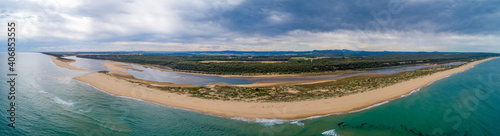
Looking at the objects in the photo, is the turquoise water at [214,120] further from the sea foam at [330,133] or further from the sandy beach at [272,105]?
the sandy beach at [272,105]

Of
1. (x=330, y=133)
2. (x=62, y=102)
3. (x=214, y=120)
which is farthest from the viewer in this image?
(x=62, y=102)

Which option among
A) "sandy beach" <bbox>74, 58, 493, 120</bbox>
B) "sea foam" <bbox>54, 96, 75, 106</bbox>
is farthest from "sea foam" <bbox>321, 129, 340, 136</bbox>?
"sea foam" <bbox>54, 96, 75, 106</bbox>

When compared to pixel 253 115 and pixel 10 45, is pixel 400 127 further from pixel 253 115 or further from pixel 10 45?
pixel 10 45

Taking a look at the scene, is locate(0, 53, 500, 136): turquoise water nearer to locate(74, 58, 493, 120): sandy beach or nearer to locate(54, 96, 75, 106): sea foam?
locate(54, 96, 75, 106): sea foam

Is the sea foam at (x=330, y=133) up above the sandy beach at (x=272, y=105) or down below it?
below

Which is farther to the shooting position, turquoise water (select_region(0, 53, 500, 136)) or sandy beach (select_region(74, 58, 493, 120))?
sandy beach (select_region(74, 58, 493, 120))

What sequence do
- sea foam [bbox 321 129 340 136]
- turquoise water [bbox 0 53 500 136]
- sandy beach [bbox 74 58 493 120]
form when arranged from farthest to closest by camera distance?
1. sandy beach [bbox 74 58 493 120]
2. turquoise water [bbox 0 53 500 136]
3. sea foam [bbox 321 129 340 136]

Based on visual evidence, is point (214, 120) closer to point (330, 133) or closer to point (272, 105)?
point (272, 105)

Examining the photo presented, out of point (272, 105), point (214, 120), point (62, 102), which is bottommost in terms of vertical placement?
point (214, 120)

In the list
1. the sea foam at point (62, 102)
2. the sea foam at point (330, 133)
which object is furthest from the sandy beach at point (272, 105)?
the sea foam at point (62, 102)

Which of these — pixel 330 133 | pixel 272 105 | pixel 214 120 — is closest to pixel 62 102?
pixel 214 120

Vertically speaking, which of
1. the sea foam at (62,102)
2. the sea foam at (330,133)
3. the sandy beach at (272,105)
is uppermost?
the sandy beach at (272,105)
